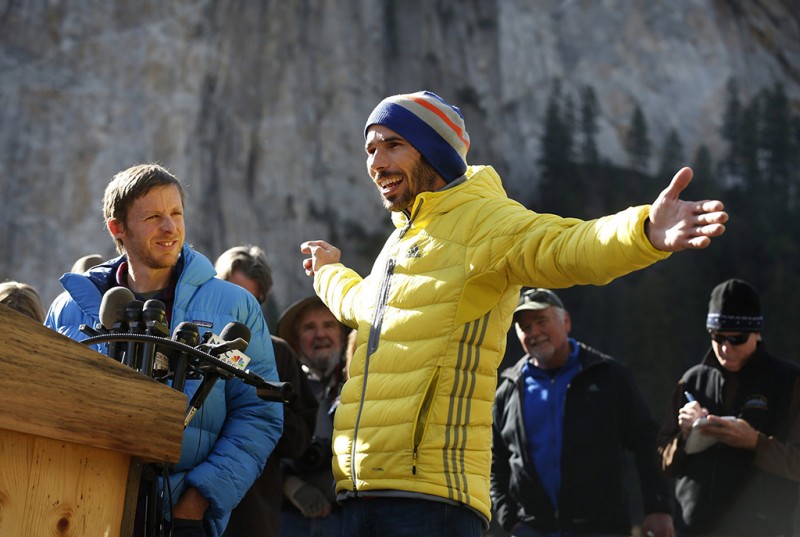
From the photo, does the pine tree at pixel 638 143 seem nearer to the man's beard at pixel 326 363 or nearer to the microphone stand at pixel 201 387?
the man's beard at pixel 326 363

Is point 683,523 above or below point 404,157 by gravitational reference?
below

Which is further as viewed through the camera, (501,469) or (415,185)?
A: (501,469)

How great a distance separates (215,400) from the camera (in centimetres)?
308

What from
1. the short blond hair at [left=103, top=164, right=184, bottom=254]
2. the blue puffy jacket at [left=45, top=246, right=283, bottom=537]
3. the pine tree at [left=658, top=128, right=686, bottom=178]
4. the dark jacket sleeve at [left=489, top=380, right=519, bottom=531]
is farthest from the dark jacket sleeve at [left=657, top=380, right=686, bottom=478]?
the pine tree at [left=658, top=128, right=686, bottom=178]

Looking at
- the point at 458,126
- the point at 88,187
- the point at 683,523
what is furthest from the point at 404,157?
the point at 88,187

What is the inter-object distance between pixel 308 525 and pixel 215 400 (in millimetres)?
1845

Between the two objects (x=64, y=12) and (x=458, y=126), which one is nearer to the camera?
(x=458, y=126)

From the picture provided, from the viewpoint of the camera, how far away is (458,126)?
2953 millimetres

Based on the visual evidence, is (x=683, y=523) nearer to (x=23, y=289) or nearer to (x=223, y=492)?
(x=223, y=492)

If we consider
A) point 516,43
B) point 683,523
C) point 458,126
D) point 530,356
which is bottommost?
point 683,523

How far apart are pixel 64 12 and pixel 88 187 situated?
12.7ft

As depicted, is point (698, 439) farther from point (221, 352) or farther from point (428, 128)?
point (221, 352)

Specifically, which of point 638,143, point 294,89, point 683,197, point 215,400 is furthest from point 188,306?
point 638,143

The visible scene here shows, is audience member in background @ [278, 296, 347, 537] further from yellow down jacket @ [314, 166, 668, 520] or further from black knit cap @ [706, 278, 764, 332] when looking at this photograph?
yellow down jacket @ [314, 166, 668, 520]
